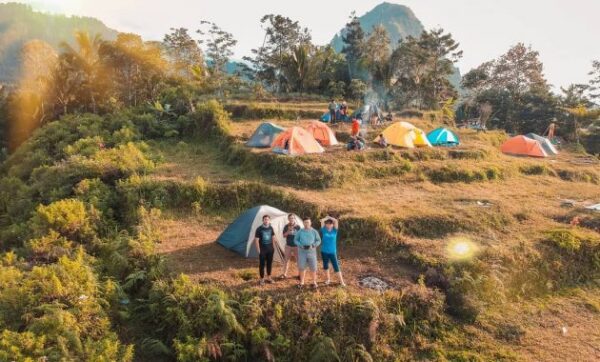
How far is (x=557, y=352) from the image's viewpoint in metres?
9.01

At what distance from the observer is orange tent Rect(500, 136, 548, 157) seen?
2572cm

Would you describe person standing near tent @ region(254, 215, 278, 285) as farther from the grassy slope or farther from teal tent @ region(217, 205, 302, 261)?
teal tent @ region(217, 205, 302, 261)

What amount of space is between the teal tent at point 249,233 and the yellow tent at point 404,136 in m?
11.4

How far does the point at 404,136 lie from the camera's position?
21.8 meters

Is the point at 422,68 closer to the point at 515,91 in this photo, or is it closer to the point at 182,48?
the point at 515,91

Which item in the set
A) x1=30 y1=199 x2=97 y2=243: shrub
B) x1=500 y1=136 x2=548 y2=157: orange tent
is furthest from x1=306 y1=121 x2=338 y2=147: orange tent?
x1=500 y1=136 x2=548 y2=157: orange tent

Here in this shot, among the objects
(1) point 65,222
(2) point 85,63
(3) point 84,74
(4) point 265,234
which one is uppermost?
(2) point 85,63

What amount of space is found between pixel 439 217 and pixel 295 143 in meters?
7.90

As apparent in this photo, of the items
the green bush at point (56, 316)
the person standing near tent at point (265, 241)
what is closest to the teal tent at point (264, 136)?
the person standing near tent at point (265, 241)

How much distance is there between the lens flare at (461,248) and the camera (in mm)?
11617

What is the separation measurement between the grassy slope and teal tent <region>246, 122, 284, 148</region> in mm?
1993

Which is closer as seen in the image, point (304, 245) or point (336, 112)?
point (304, 245)

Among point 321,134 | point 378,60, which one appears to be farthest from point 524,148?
point 378,60

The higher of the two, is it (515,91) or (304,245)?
(515,91)
